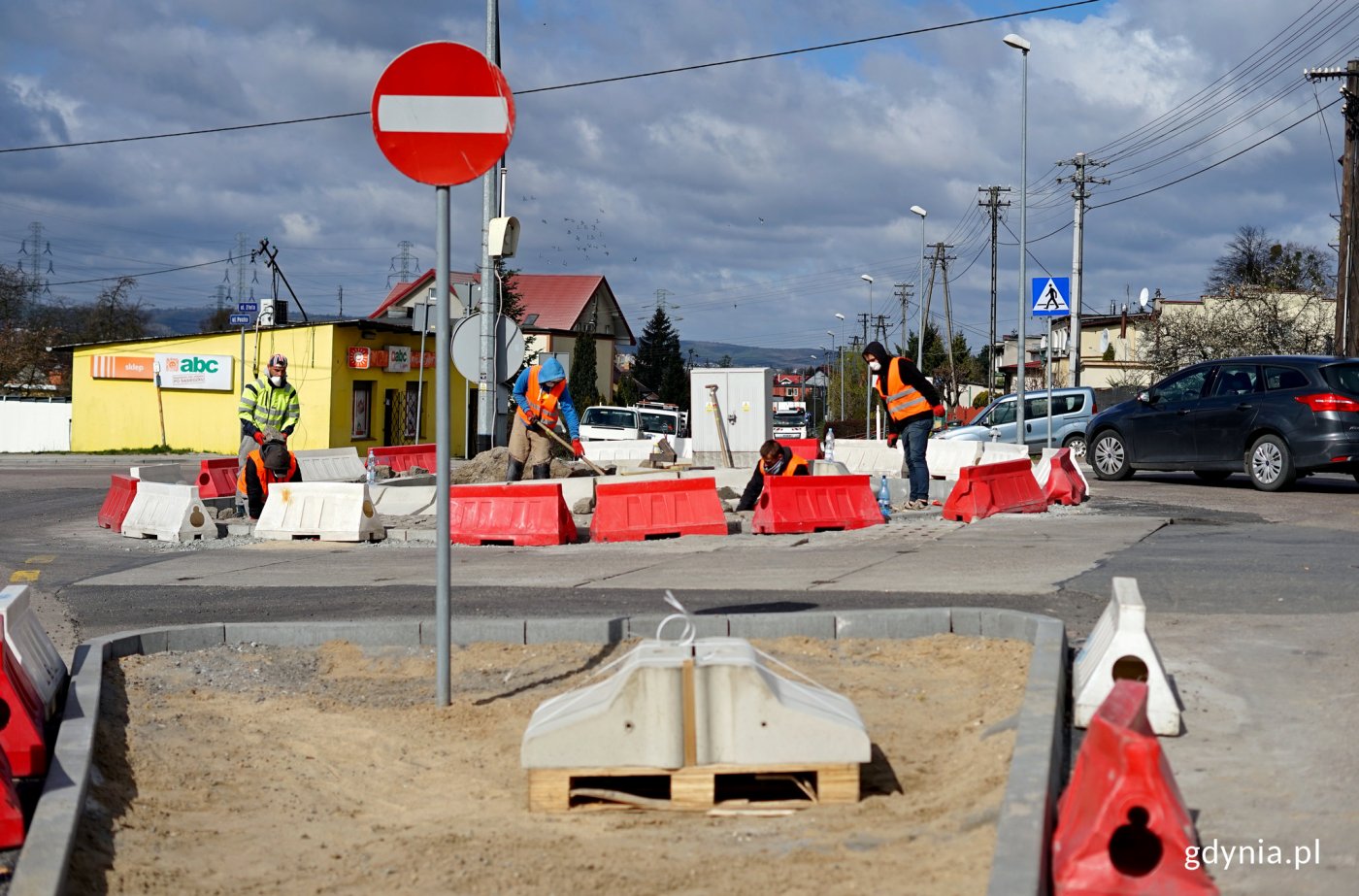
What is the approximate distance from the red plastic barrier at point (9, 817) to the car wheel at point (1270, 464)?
16388 mm

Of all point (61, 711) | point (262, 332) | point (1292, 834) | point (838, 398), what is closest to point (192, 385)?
point (262, 332)

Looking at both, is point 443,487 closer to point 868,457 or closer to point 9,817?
point 9,817

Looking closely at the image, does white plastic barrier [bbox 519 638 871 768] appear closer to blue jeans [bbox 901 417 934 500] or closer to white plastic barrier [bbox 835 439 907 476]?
blue jeans [bbox 901 417 934 500]

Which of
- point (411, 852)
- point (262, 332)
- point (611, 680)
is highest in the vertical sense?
point (262, 332)

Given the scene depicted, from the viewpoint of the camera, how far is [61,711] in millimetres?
6121

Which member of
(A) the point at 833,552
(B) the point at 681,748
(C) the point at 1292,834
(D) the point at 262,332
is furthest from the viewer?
(D) the point at 262,332

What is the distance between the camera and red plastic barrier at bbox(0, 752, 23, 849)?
442 cm

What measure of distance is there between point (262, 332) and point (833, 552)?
1411 inches

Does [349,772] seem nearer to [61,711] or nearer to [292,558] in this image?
[61,711]

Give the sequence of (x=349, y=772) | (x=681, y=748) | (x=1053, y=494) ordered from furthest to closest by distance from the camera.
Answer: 1. (x=1053, y=494)
2. (x=349, y=772)
3. (x=681, y=748)

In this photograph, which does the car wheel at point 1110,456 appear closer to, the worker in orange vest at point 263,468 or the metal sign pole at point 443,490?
the worker in orange vest at point 263,468

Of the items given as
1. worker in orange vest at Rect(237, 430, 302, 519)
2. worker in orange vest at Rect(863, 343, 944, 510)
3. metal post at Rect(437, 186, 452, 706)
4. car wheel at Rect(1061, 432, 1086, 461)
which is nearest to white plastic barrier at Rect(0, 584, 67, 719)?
metal post at Rect(437, 186, 452, 706)

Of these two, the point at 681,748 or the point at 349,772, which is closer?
the point at 681,748

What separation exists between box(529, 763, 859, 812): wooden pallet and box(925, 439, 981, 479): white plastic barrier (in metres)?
17.0
